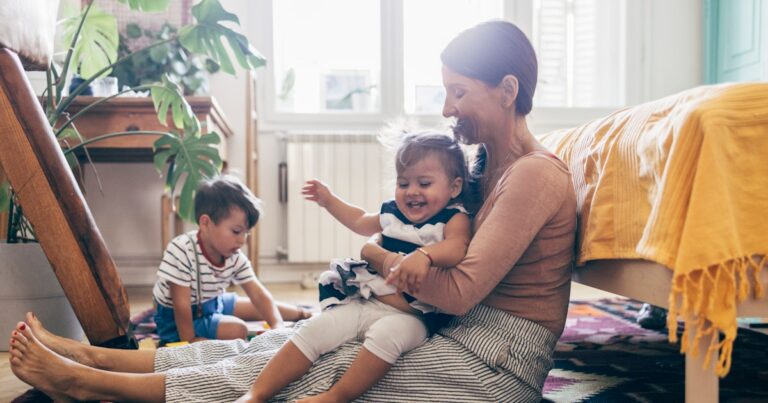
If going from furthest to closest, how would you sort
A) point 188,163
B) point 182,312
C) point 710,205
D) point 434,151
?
1. point 188,163
2. point 182,312
3. point 434,151
4. point 710,205

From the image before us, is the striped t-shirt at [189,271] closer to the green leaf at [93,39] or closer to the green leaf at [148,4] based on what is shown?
the green leaf at [148,4]

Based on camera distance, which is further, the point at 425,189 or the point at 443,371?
the point at 425,189

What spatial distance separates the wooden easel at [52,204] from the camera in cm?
133

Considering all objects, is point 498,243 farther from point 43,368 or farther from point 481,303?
point 43,368

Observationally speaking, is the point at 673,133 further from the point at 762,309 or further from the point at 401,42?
the point at 401,42

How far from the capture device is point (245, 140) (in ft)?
11.0

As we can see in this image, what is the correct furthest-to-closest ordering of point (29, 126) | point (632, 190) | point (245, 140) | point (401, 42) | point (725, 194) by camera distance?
point (401, 42) → point (245, 140) → point (29, 126) → point (632, 190) → point (725, 194)

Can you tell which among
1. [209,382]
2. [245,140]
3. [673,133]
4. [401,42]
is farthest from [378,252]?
[401,42]

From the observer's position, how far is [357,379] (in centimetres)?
108

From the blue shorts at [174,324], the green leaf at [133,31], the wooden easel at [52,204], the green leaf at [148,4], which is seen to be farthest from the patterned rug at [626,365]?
the green leaf at [133,31]

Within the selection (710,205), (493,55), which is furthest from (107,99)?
(710,205)

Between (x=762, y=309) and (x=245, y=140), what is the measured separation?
2729 millimetres

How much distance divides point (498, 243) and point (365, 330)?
0.28 m

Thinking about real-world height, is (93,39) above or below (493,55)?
above
